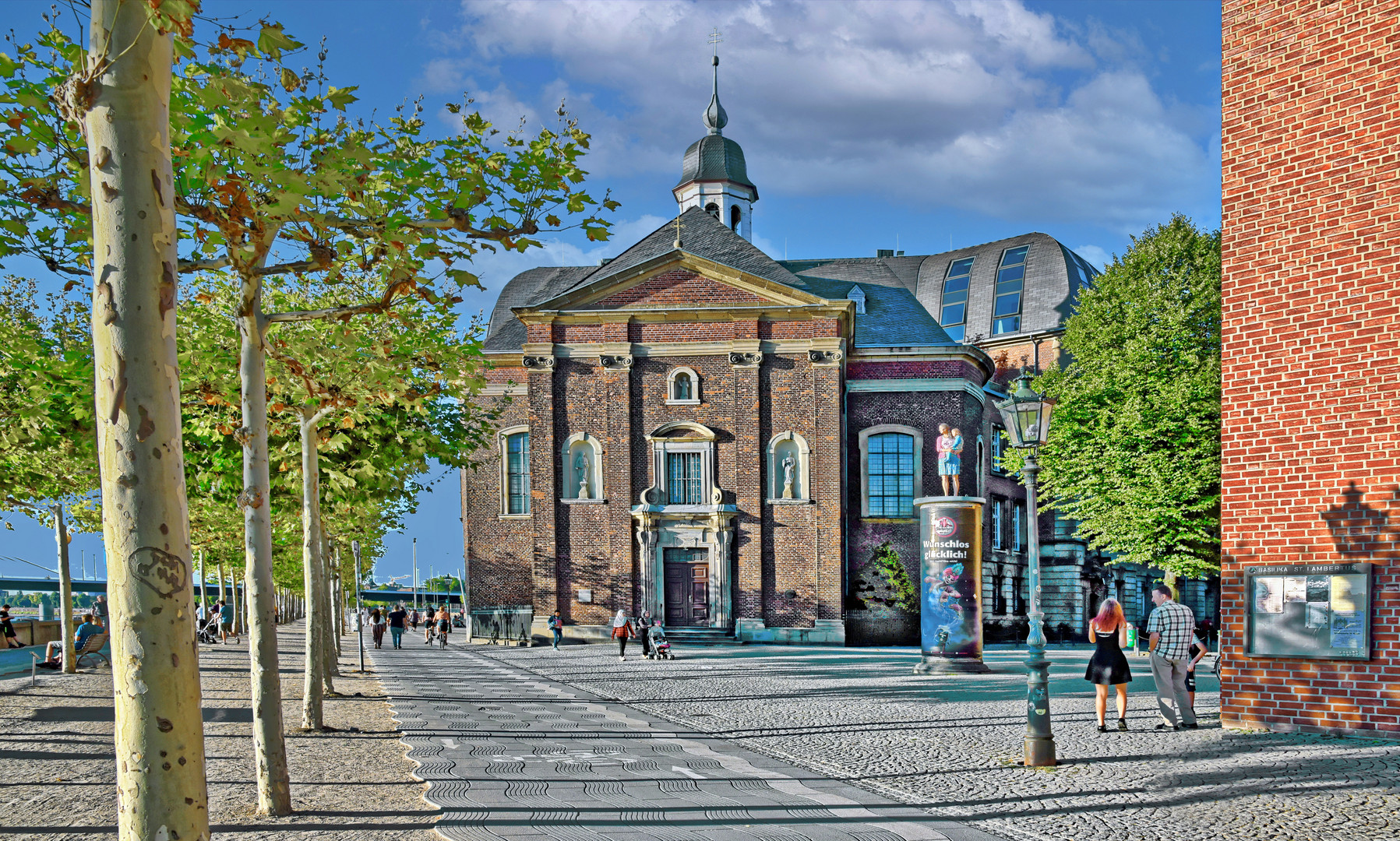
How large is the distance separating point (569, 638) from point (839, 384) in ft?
41.2

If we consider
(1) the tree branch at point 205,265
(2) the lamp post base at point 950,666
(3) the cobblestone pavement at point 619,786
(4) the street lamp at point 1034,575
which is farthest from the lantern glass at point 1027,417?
(2) the lamp post base at point 950,666

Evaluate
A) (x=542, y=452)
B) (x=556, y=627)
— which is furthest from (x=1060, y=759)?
(x=542, y=452)

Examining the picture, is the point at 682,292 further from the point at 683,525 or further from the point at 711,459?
the point at 683,525

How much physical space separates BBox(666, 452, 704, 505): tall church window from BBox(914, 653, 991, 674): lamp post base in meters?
16.8

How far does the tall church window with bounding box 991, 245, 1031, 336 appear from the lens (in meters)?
56.8

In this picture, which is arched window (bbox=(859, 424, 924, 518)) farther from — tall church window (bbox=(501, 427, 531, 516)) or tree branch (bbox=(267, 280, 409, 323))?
tree branch (bbox=(267, 280, 409, 323))

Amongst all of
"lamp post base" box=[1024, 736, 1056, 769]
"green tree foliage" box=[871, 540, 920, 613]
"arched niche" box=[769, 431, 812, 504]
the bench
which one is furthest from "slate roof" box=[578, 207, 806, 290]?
"lamp post base" box=[1024, 736, 1056, 769]

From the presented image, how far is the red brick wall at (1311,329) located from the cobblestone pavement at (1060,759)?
887 millimetres

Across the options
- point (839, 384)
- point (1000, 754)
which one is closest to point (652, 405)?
point (839, 384)

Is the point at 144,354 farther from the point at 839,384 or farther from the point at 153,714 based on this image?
the point at 839,384

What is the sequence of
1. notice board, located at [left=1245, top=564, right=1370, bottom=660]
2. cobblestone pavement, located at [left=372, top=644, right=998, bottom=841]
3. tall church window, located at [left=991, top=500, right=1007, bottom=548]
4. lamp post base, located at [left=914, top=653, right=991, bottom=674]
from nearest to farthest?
cobblestone pavement, located at [left=372, top=644, right=998, bottom=841] → notice board, located at [left=1245, top=564, right=1370, bottom=660] → lamp post base, located at [left=914, top=653, right=991, bottom=674] → tall church window, located at [left=991, top=500, right=1007, bottom=548]

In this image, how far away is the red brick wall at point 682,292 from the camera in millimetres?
39969

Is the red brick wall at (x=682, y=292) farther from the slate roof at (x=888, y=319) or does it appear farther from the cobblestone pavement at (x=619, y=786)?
the cobblestone pavement at (x=619, y=786)

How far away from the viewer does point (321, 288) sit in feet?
63.1
